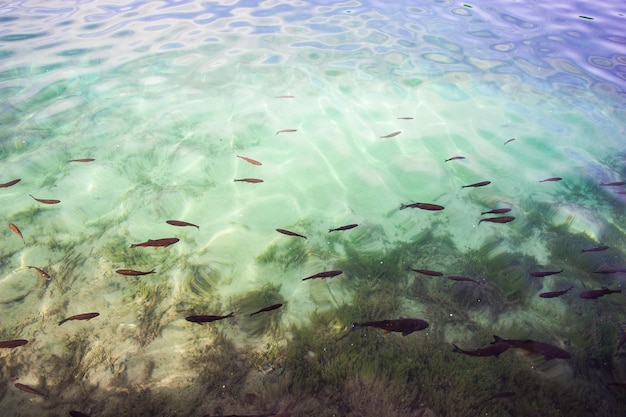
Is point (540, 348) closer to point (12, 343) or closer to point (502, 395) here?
point (502, 395)

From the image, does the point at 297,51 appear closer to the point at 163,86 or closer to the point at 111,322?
the point at 163,86

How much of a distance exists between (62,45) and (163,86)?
12.4 feet

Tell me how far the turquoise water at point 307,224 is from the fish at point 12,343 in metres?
0.15

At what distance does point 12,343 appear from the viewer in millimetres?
2541

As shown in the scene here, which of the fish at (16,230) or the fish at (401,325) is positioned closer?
the fish at (401,325)

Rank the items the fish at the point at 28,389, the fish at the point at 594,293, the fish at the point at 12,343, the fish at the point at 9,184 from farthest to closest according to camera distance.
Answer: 1. the fish at the point at 9,184
2. the fish at the point at 594,293
3. the fish at the point at 12,343
4. the fish at the point at 28,389

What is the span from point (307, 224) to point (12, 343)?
288 centimetres

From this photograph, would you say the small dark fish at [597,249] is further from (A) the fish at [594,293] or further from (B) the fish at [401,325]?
(B) the fish at [401,325]

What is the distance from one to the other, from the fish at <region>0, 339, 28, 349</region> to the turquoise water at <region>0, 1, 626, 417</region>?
148mm

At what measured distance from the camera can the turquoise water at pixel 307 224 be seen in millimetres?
2553

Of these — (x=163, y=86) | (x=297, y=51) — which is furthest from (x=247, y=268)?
(x=297, y=51)

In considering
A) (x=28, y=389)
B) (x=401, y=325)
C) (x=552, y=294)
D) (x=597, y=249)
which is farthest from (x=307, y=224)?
(x=597, y=249)

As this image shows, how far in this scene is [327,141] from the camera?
16.7 ft

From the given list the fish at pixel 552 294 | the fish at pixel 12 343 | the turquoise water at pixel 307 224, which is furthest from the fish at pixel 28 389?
the fish at pixel 552 294
